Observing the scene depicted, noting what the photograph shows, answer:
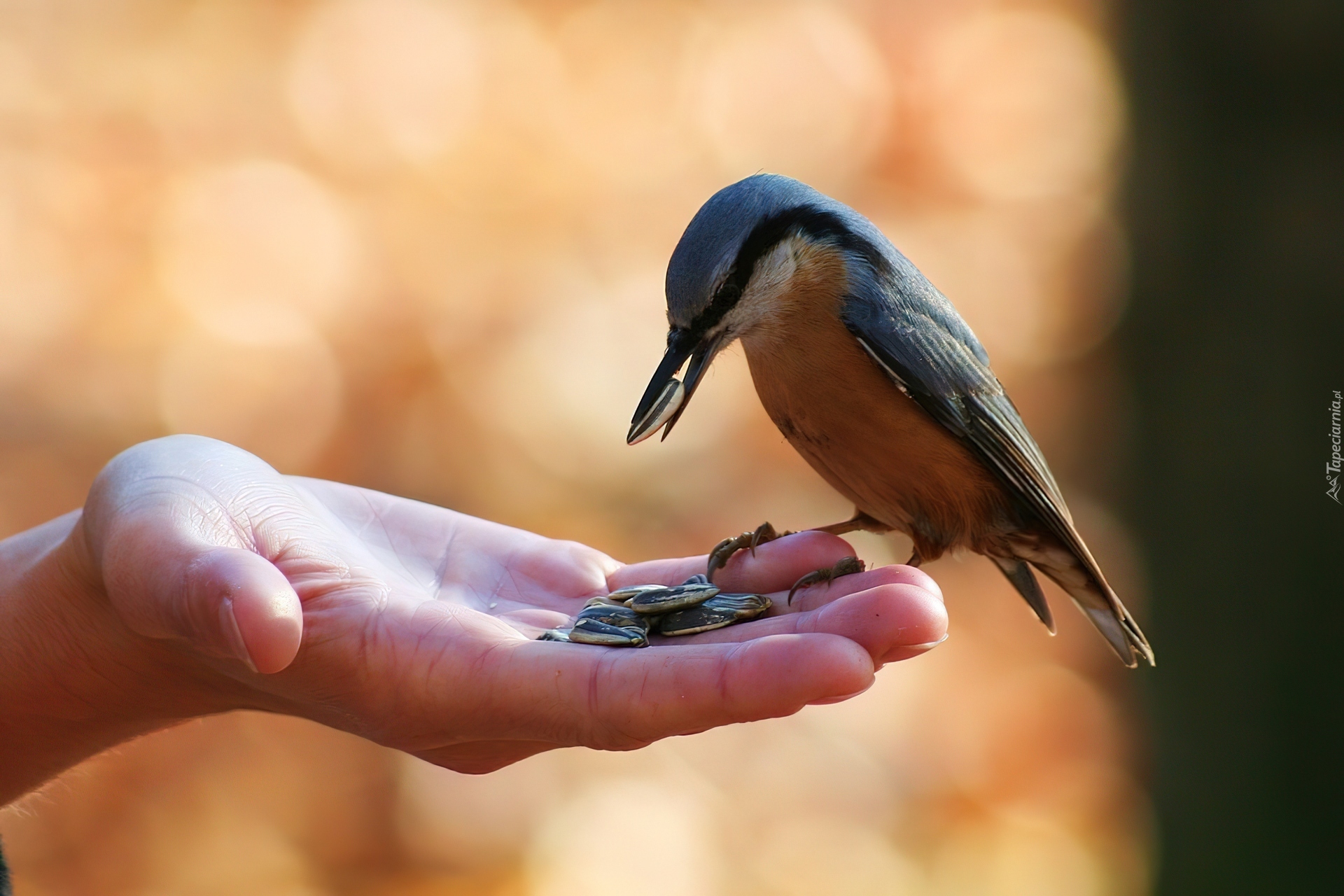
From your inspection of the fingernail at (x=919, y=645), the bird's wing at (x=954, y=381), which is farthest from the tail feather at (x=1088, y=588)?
the fingernail at (x=919, y=645)

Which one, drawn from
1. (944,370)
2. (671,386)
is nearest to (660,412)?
(671,386)

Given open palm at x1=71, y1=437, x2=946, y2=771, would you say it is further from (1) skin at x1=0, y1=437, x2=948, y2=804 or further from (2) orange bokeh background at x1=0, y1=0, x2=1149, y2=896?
(2) orange bokeh background at x1=0, y1=0, x2=1149, y2=896

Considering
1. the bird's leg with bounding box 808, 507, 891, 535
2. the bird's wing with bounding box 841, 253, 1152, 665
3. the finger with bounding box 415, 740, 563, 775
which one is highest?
the bird's wing with bounding box 841, 253, 1152, 665

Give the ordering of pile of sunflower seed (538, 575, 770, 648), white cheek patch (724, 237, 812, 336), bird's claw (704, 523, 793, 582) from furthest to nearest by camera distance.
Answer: bird's claw (704, 523, 793, 582) → white cheek patch (724, 237, 812, 336) → pile of sunflower seed (538, 575, 770, 648)

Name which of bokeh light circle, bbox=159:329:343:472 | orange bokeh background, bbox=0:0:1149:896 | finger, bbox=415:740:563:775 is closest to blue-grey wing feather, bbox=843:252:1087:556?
finger, bbox=415:740:563:775

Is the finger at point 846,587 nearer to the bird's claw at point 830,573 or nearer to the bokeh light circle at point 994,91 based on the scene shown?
the bird's claw at point 830,573

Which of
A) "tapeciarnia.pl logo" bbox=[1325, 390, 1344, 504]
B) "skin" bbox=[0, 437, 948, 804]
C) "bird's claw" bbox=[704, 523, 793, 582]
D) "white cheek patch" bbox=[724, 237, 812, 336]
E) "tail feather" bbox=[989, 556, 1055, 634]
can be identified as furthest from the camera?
"tapeciarnia.pl logo" bbox=[1325, 390, 1344, 504]

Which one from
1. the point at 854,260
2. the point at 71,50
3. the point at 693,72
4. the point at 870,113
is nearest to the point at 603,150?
the point at 693,72
